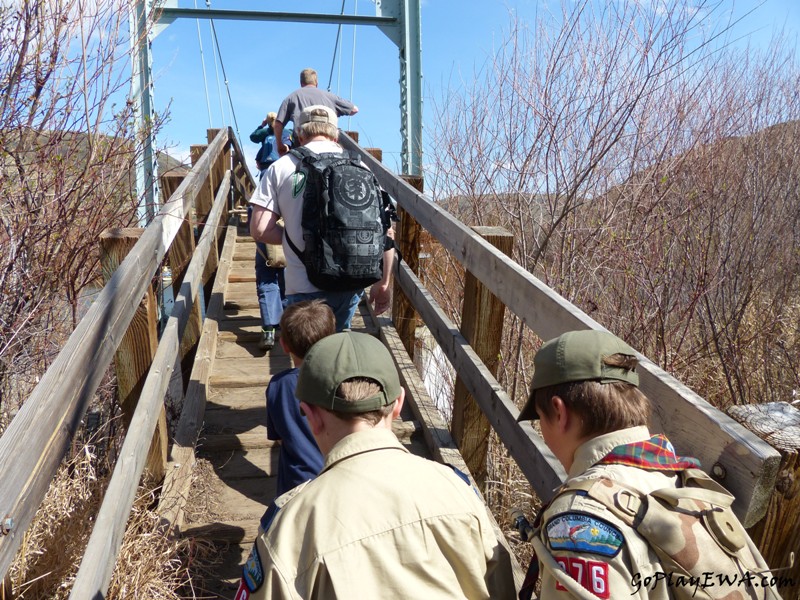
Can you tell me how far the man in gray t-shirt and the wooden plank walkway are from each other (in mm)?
2087

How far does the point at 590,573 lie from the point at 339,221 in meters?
2.21

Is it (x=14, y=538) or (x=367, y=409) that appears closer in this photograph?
(x=14, y=538)

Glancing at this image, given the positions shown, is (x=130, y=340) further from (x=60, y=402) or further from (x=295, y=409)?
(x=60, y=402)

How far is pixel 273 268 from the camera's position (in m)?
4.96

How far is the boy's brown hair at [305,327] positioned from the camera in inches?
107

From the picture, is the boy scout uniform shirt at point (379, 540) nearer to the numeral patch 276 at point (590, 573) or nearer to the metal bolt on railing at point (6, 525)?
the numeral patch 276 at point (590, 573)

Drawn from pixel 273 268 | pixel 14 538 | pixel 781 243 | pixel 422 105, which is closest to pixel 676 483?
pixel 14 538

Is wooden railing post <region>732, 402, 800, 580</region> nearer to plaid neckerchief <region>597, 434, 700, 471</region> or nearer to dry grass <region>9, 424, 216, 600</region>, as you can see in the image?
plaid neckerchief <region>597, 434, 700, 471</region>

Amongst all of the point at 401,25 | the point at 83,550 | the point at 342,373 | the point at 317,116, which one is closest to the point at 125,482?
the point at 83,550

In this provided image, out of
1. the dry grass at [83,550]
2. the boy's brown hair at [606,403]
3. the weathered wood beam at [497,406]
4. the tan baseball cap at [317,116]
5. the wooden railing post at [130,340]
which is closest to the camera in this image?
the boy's brown hair at [606,403]

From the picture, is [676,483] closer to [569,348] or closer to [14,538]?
[569,348]

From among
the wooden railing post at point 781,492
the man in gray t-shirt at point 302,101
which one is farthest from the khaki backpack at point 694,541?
the man in gray t-shirt at point 302,101

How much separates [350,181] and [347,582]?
7.21 feet

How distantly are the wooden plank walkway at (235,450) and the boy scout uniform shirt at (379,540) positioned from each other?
4.91 feet
